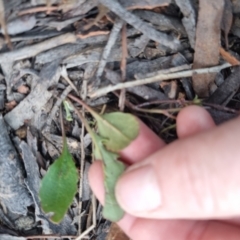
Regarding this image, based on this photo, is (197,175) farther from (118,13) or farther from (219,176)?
(118,13)

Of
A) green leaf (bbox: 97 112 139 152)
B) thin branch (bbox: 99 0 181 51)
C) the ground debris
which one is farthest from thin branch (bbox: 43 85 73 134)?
thin branch (bbox: 99 0 181 51)

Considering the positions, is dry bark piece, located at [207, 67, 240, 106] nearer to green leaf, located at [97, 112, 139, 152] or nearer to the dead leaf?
green leaf, located at [97, 112, 139, 152]

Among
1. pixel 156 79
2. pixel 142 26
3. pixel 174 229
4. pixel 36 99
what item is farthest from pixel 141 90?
pixel 174 229

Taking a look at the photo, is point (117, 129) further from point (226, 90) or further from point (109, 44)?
point (226, 90)

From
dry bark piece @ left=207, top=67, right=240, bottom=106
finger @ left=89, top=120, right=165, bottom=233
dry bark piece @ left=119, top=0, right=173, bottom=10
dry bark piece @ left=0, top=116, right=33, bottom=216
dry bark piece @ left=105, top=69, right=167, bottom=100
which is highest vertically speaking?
dry bark piece @ left=119, top=0, right=173, bottom=10

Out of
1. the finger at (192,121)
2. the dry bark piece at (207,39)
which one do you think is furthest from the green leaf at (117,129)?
the dry bark piece at (207,39)

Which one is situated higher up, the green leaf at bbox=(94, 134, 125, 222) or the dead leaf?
the dead leaf

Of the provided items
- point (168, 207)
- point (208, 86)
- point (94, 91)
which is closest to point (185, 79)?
point (208, 86)
